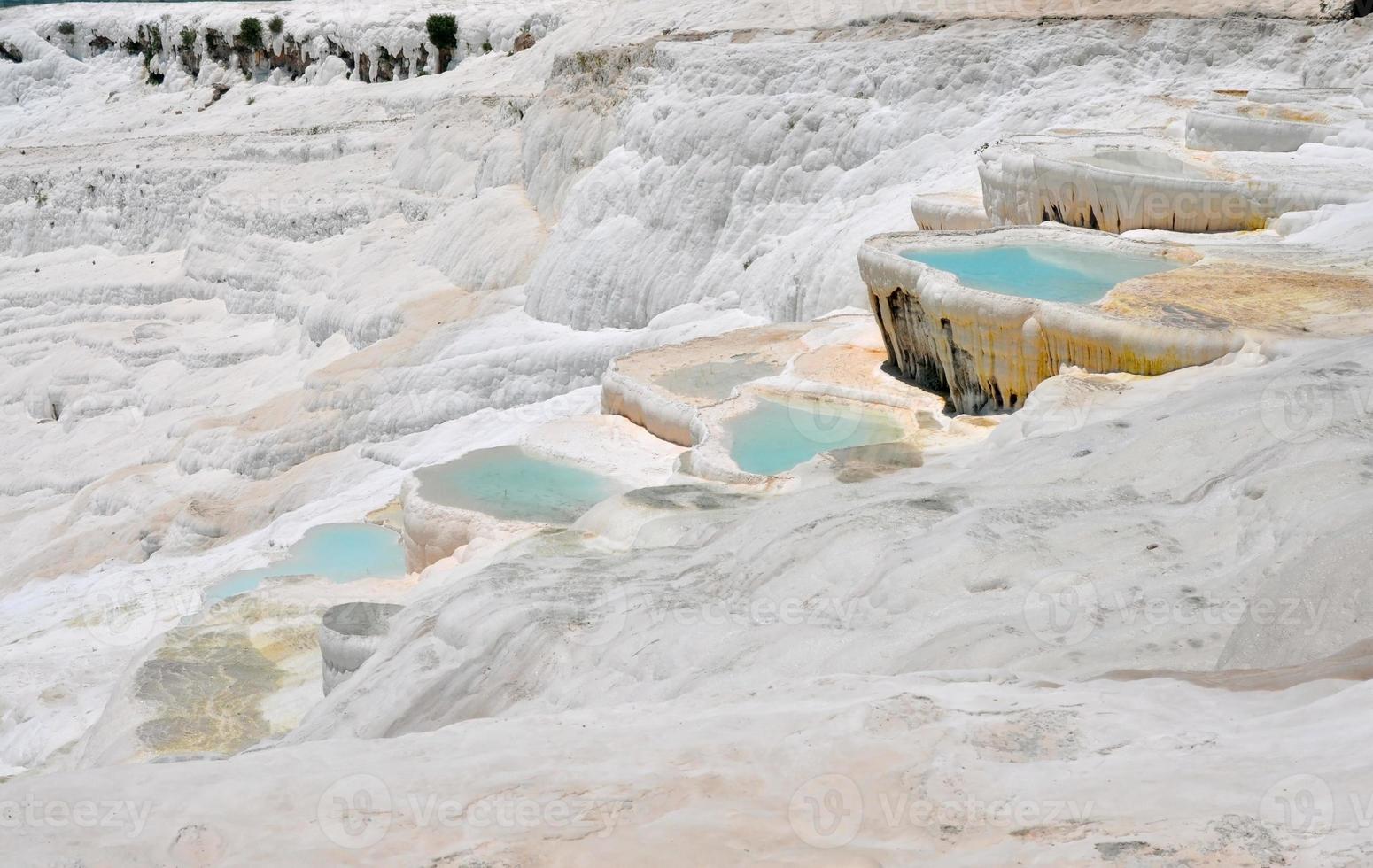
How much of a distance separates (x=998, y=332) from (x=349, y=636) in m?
3.71

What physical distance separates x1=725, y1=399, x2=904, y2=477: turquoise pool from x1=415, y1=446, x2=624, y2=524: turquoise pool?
0.91 metres

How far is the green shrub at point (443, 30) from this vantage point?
92.2ft

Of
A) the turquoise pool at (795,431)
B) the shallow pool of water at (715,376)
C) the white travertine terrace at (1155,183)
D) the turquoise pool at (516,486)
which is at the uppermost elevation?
the white travertine terrace at (1155,183)

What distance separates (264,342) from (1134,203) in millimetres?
12024

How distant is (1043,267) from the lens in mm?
7852

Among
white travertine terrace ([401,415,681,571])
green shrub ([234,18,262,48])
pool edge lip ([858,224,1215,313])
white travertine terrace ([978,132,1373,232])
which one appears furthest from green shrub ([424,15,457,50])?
pool edge lip ([858,224,1215,313])

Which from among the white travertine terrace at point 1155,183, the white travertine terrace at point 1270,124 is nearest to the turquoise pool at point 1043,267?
the white travertine terrace at point 1155,183

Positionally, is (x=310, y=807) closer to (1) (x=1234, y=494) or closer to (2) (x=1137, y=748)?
(2) (x=1137, y=748)

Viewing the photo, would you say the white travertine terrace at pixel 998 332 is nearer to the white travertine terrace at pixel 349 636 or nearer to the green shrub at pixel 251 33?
the white travertine terrace at pixel 349 636

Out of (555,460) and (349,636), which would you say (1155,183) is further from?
(349,636)

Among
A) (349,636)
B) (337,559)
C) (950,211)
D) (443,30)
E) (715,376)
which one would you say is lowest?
(337,559)

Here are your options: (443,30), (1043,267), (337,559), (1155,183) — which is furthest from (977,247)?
(443,30)

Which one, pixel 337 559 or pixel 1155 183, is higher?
pixel 1155 183

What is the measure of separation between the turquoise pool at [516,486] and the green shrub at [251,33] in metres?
25.8
